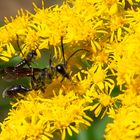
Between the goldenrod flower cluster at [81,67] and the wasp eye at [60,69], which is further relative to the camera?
the wasp eye at [60,69]

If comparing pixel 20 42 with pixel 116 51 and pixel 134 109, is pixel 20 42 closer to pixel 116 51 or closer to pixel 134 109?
pixel 116 51

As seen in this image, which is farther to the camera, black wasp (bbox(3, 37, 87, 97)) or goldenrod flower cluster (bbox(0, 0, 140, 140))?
black wasp (bbox(3, 37, 87, 97))

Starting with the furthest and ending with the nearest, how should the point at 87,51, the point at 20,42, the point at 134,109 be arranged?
the point at 20,42 < the point at 87,51 < the point at 134,109

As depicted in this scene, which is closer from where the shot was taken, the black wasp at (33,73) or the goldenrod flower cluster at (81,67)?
the goldenrod flower cluster at (81,67)

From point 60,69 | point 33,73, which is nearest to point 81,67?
point 60,69

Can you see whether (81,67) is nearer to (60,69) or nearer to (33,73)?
(60,69)

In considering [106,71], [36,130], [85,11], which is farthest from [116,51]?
[36,130]

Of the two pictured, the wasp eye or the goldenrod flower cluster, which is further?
the wasp eye

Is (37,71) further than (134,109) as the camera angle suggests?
Yes
